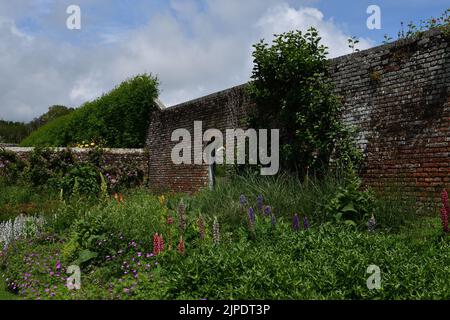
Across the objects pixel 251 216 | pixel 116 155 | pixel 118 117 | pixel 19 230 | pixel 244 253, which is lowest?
pixel 19 230

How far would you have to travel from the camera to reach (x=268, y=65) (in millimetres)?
10938

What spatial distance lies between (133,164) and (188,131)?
3.06 m

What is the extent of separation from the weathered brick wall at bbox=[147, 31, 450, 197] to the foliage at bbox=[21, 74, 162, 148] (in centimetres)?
928

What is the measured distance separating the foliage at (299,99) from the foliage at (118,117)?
7226 mm

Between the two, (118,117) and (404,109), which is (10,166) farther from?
(404,109)

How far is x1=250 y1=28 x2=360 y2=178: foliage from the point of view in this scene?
9.84m

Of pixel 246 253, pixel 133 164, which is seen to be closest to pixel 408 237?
pixel 246 253

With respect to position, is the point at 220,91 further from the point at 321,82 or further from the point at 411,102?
the point at 411,102

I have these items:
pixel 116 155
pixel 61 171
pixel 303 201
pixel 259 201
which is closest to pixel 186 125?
pixel 116 155

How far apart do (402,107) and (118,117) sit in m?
12.3

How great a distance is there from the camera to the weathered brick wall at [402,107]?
316 inches

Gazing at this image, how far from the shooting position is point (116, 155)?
16609 millimetres

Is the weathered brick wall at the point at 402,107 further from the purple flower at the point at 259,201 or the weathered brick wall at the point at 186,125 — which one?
the weathered brick wall at the point at 186,125

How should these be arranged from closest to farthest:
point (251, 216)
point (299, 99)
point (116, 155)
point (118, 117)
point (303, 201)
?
point (251, 216) → point (303, 201) → point (299, 99) → point (116, 155) → point (118, 117)
